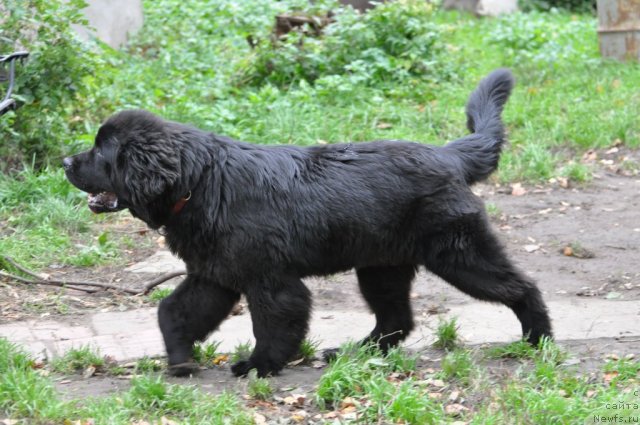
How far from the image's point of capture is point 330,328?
5898 mm

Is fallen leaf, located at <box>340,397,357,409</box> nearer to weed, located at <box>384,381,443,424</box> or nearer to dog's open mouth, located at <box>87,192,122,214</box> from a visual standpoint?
weed, located at <box>384,381,443,424</box>

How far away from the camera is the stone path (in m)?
5.50

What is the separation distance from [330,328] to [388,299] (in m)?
0.63

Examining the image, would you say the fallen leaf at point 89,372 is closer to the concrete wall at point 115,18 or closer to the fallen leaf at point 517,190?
the fallen leaf at point 517,190

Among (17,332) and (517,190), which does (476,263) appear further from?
(517,190)

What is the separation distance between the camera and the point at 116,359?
523cm

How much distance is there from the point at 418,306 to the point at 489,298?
4.12ft

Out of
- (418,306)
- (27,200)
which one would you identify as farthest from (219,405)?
(27,200)

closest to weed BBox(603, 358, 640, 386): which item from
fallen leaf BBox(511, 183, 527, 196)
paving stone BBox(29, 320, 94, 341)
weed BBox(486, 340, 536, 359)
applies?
weed BBox(486, 340, 536, 359)

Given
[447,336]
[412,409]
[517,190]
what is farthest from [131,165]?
[517,190]

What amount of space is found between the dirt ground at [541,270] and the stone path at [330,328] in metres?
0.13

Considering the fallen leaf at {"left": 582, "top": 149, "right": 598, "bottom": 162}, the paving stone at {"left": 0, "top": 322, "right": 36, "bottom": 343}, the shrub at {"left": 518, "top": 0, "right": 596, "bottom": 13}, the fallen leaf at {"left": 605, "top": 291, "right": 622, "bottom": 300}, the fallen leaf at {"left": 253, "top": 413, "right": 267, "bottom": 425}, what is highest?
the shrub at {"left": 518, "top": 0, "right": 596, "bottom": 13}

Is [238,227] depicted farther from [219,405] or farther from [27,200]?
[27,200]

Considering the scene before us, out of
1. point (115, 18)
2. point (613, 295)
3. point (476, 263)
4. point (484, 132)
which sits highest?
point (115, 18)
